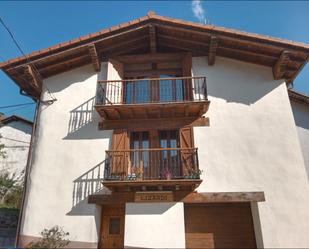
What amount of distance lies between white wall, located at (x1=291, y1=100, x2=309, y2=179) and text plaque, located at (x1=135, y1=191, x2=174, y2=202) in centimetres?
606

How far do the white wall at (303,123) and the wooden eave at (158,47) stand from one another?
197 centimetres

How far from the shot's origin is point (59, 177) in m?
8.46

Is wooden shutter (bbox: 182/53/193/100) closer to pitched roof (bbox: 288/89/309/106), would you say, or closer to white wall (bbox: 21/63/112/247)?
white wall (bbox: 21/63/112/247)

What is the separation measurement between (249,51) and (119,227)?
27.7 feet

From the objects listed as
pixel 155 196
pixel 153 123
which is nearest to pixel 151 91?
pixel 153 123

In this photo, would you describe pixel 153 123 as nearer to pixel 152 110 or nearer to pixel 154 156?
pixel 152 110

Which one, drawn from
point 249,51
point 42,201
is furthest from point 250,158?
point 42,201

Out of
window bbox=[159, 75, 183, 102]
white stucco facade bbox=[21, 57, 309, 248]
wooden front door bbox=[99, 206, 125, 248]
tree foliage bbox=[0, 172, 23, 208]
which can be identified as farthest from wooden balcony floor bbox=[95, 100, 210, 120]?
tree foliage bbox=[0, 172, 23, 208]

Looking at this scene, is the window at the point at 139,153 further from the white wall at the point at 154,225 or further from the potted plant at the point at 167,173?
the white wall at the point at 154,225

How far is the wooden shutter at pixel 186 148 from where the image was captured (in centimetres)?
797

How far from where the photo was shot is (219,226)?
8.10 m

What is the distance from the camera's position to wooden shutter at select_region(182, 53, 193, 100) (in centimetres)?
920

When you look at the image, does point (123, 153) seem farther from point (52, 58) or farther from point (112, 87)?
point (52, 58)

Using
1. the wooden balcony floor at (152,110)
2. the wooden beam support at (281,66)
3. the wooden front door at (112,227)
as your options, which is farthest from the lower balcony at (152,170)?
the wooden beam support at (281,66)
